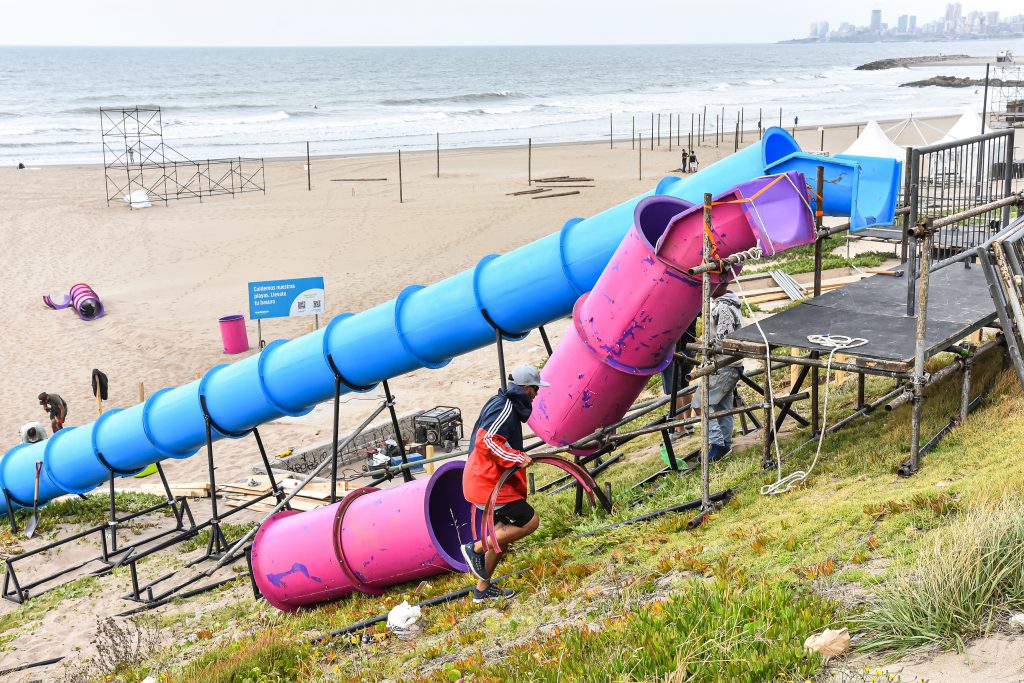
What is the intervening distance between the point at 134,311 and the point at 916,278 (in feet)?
71.4

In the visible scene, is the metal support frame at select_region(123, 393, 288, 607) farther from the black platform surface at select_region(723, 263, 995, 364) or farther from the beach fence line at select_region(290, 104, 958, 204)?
the beach fence line at select_region(290, 104, 958, 204)

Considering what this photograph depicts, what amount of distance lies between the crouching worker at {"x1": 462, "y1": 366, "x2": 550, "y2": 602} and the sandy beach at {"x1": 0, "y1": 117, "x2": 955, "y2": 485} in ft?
29.7

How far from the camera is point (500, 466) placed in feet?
24.5

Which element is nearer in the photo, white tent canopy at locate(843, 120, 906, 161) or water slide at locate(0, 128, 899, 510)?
water slide at locate(0, 128, 899, 510)

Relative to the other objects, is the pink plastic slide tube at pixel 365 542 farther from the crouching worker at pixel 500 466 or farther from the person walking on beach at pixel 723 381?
the person walking on beach at pixel 723 381

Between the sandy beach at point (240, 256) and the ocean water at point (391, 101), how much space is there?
47.8ft

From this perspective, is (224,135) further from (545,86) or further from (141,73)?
(141,73)

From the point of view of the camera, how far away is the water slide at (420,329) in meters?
8.21

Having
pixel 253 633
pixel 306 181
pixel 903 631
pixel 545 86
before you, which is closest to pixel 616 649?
pixel 903 631

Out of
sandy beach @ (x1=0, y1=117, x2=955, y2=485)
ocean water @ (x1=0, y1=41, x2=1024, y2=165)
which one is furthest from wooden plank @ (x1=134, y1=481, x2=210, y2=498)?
ocean water @ (x1=0, y1=41, x2=1024, y2=165)

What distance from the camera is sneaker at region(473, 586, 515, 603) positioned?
730 centimetres

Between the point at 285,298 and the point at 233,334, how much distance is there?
2793 mm

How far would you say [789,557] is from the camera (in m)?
6.30

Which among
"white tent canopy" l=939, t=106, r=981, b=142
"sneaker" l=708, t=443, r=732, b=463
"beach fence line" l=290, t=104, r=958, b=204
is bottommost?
"sneaker" l=708, t=443, r=732, b=463
